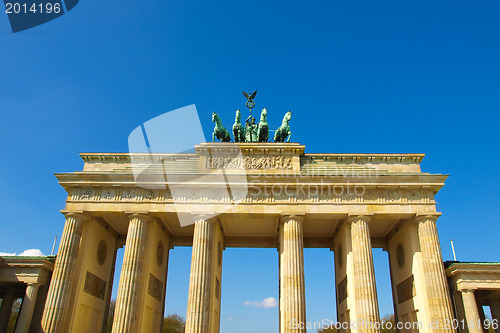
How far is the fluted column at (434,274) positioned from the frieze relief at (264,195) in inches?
84.4

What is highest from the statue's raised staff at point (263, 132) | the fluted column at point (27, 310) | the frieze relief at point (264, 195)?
the statue's raised staff at point (263, 132)

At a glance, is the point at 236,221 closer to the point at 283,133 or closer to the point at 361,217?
the point at 283,133

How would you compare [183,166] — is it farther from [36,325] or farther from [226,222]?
[36,325]

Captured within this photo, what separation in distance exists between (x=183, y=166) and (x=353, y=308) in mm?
14641

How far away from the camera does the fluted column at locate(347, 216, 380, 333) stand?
22422 mm

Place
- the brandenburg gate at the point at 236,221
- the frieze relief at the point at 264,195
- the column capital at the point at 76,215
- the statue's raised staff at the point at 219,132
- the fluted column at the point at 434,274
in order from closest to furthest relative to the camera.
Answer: the fluted column at the point at 434,274
the brandenburg gate at the point at 236,221
the column capital at the point at 76,215
the frieze relief at the point at 264,195
the statue's raised staff at the point at 219,132

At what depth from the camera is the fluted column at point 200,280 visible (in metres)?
22.4

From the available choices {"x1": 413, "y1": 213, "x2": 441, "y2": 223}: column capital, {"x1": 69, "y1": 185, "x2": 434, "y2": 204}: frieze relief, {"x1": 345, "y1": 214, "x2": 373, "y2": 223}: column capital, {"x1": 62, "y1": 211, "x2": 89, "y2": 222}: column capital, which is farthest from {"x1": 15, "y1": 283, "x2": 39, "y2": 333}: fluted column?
{"x1": 413, "y1": 213, "x2": 441, "y2": 223}: column capital

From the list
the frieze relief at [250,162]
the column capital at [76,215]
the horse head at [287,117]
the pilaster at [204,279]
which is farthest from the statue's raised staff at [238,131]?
the column capital at [76,215]

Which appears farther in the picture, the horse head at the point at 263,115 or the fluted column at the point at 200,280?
the horse head at the point at 263,115

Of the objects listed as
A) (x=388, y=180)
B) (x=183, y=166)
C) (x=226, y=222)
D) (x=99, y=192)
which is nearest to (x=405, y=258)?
(x=388, y=180)

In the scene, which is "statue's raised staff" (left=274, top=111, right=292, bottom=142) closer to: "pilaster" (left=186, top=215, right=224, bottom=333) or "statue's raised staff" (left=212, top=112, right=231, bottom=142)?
"statue's raised staff" (left=212, top=112, right=231, bottom=142)

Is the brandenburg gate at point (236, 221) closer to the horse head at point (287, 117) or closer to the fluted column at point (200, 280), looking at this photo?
the fluted column at point (200, 280)

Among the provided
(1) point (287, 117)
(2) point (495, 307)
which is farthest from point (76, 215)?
(2) point (495, 307)
